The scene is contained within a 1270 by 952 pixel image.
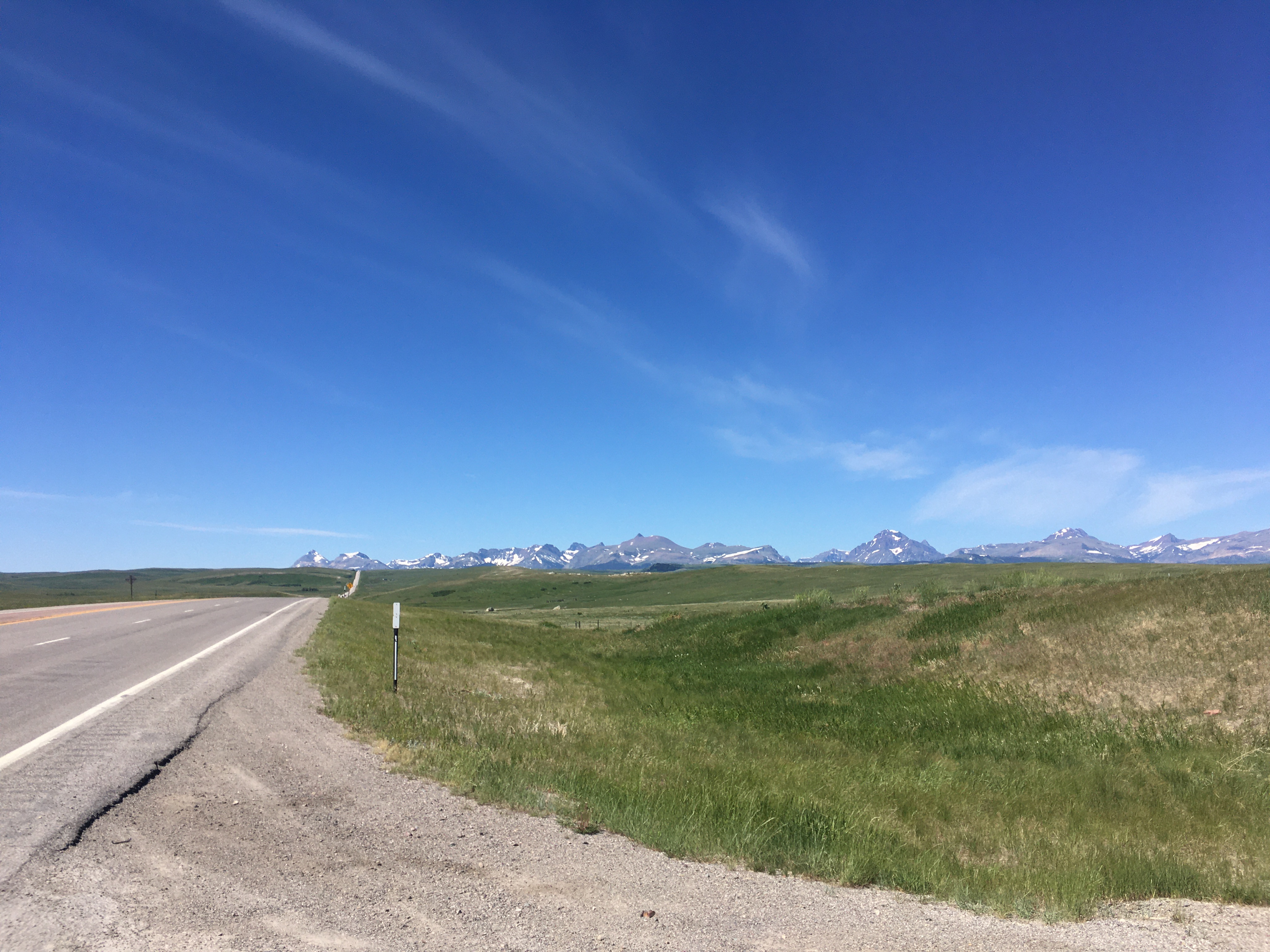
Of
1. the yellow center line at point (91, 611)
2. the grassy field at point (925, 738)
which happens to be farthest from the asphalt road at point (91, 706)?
the grassy field at point (925, 738)

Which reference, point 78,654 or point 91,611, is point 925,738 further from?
point 91,611

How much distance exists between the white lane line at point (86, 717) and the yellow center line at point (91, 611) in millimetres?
18831

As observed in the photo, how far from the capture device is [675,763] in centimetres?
1177

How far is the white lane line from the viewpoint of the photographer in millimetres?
9047

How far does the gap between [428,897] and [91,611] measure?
5080 centimetres

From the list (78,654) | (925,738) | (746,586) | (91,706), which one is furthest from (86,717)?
(746,586)

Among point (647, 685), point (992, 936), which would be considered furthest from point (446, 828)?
point (647, 685)

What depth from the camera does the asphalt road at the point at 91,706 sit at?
7.14 m

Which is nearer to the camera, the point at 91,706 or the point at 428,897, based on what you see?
the point at 428,897

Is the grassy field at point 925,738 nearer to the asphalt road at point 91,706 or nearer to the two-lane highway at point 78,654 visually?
the asphalt road at point 91,706

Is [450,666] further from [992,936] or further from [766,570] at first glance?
[766,570]

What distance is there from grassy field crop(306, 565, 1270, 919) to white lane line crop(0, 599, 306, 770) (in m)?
3.39

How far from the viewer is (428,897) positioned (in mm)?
5719

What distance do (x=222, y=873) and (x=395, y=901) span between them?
5.01 feet
